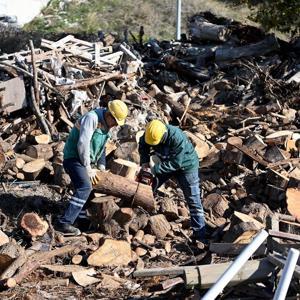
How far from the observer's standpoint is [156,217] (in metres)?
7.17

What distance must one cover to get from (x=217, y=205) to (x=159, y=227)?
109cm

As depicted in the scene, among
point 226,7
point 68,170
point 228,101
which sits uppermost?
point 68,170

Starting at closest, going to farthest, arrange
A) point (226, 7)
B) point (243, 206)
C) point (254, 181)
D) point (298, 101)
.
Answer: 1. point (243, 206)
2. point (254, 181)
3. point (298, 101)
4. point (226, 7)

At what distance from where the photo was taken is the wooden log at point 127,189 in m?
7.16

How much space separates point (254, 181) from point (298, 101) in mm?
3492

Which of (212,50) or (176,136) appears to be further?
(212,50)

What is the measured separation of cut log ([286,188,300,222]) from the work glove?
2.39 m

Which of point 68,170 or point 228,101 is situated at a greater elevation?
point 68,170

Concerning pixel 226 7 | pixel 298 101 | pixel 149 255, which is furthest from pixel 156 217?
pixel 226 7

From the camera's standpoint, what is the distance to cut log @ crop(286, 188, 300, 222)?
7.47 meters

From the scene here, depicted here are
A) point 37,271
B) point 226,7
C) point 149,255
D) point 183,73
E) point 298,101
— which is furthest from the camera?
point 226,7

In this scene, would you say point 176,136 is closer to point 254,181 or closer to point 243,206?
point 243,206

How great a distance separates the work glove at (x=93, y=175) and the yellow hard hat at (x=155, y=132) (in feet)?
2.43

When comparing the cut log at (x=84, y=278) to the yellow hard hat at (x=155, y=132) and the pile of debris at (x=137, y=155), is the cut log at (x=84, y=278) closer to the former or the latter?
the pile of debris at (x=137, y=155)
